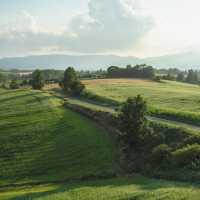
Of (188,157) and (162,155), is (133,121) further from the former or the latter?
(188,157)

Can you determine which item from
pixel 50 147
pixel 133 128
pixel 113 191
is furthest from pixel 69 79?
pixel 113 191

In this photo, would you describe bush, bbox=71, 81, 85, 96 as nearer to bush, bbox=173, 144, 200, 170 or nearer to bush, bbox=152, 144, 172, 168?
bush, bbox=152, 144, 172, 168

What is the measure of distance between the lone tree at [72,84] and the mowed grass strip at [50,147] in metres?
29.2

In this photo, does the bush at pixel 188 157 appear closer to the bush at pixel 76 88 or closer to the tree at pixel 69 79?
the bush at pixel 76 88

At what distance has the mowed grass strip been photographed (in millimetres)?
42188

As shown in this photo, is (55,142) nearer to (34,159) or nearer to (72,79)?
(34,159)

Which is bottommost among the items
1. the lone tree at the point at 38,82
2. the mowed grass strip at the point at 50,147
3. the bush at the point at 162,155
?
the mowed grass strip at the point at 50,147

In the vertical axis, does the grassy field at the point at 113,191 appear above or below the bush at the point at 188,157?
below

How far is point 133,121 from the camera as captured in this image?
43344 mm

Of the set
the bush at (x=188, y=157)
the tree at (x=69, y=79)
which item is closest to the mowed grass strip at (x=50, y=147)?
the bush at (x=188, y=157)

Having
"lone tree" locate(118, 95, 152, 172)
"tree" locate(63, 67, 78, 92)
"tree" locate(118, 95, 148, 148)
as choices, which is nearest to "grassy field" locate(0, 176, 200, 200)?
"lone tree" locate(118, 95, 152, 172)

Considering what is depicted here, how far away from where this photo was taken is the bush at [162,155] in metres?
38.2

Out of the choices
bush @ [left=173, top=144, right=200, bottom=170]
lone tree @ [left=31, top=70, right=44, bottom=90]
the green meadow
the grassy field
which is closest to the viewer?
the grassy field

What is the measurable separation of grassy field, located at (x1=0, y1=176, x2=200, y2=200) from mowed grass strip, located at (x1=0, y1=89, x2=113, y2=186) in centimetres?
439
